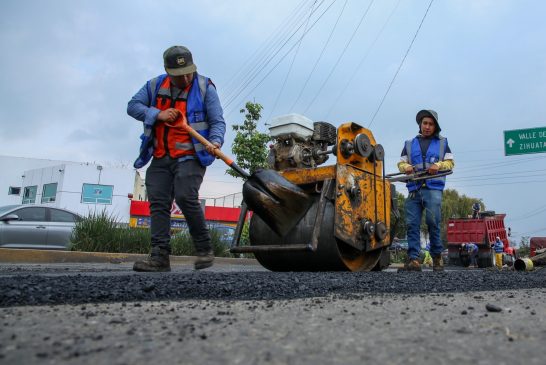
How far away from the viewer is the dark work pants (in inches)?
171

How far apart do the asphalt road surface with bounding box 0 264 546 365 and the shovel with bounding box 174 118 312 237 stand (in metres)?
1.52

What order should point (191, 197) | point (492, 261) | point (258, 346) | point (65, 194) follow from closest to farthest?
1. point (258, 346)
2. point (191, 197)
3. point (492, 261)
4. point (65, 194)

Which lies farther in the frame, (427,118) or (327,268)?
(427,118)

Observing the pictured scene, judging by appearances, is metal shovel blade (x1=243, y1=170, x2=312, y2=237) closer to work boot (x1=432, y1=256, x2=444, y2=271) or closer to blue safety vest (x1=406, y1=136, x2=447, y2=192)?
blue safety vest (x1=406, y1=136, x2=447, y2=192)

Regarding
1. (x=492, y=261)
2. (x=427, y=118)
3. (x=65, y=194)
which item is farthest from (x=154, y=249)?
(x=65, y=194)

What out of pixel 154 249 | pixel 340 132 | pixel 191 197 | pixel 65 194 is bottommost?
pixel 154 249

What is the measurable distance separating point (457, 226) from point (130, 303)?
15349 mm

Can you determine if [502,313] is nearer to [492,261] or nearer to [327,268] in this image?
[327,268]

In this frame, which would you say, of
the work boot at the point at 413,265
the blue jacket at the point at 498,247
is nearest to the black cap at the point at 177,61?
the work boot at the point at 413,265

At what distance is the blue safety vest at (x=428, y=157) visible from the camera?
18.9 feet

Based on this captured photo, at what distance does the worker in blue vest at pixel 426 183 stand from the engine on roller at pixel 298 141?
51.5 inches

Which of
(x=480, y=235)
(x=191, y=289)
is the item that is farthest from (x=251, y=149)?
(x=191, y=289)

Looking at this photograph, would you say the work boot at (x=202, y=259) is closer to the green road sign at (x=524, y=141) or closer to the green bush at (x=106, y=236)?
the green bush at (x=106, y=236)

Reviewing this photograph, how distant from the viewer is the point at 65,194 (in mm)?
37969
